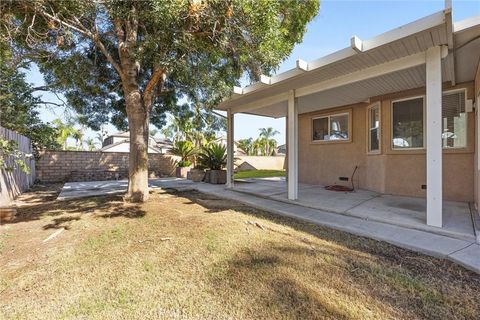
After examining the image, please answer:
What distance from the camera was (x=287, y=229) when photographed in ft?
14.0

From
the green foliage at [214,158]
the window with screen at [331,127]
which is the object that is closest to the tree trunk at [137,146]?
the green foliage at [214,158]

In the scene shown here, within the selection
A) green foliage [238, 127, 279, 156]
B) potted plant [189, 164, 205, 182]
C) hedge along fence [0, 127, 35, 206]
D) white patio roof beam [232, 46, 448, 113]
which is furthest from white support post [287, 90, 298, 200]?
green foliage [238, 127, 279, 156]

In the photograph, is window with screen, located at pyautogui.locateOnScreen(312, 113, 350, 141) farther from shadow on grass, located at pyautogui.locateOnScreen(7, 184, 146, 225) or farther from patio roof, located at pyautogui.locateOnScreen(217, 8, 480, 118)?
shadow on grass, located at pyautogui.locateOnScreen(7, 184, 146, 225)

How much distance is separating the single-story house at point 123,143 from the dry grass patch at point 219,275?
21636mm

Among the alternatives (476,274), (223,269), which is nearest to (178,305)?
(223,269)

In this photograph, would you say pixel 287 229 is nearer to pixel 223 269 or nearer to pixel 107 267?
pixel 223 269

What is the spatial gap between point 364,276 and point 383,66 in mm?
3849

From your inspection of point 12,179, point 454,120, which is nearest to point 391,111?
point 454,120

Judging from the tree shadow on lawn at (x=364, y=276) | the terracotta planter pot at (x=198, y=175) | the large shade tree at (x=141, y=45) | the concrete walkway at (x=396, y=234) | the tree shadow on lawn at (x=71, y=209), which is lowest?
the tree shadow on lawn at (x=364, y=276)

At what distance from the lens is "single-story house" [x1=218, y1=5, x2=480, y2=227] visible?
392cm

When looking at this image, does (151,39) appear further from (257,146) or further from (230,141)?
(257,146)

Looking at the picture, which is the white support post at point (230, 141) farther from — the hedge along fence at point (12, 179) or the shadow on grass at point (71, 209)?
the hedge along fence at point (12, 179)

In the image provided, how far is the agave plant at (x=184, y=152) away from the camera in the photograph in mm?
13961

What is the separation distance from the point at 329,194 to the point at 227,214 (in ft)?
11.6
